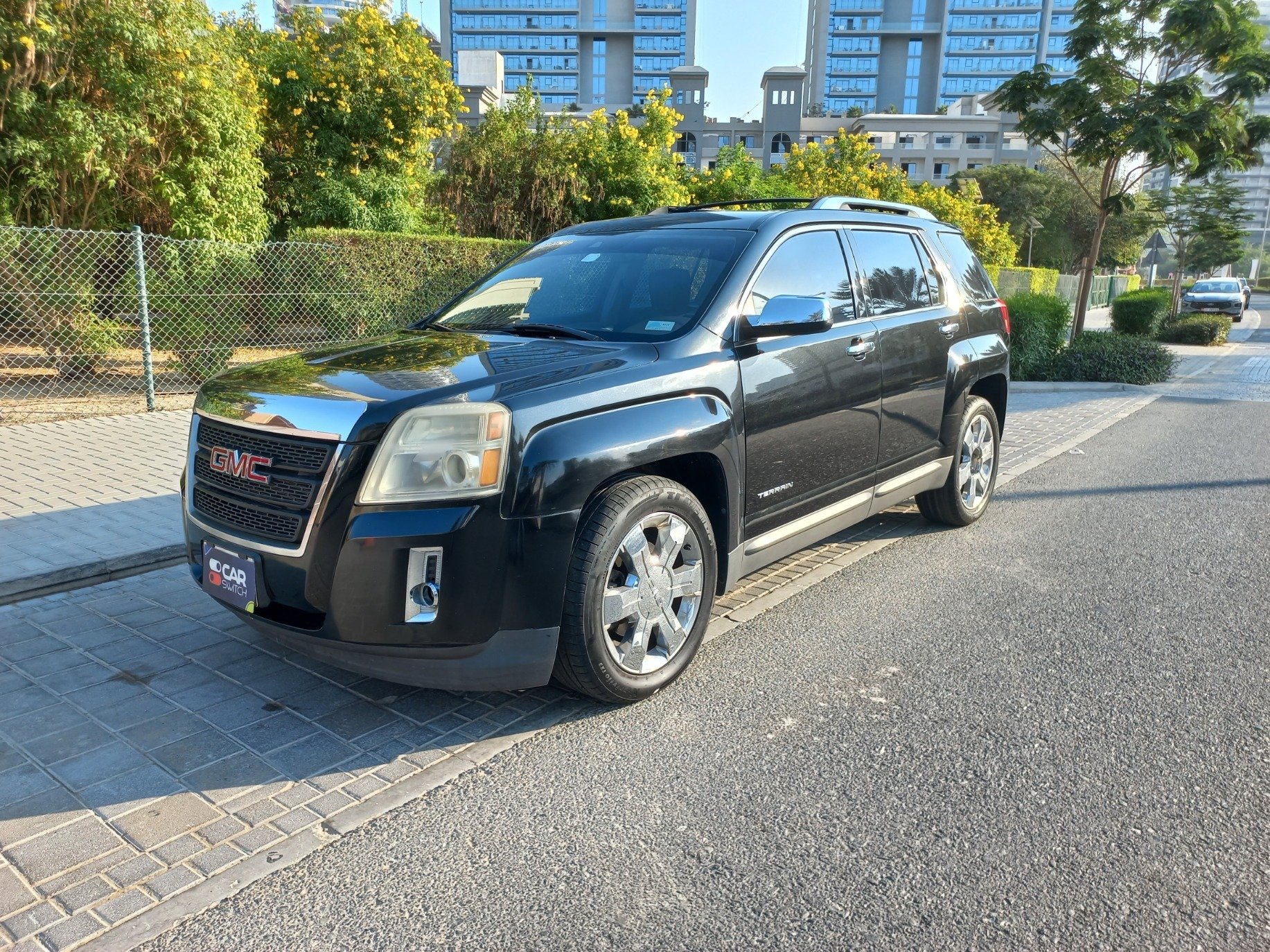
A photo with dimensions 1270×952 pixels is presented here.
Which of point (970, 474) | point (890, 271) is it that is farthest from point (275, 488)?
point (970, 474)

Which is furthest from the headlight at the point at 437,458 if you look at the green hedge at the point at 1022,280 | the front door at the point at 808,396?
the green hedge at the point at 1022,280

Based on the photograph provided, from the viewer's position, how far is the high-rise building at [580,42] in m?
116

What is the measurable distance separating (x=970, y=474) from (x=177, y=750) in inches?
189

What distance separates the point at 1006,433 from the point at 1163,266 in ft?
330

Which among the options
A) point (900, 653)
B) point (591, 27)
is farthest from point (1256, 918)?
point (591, 27)

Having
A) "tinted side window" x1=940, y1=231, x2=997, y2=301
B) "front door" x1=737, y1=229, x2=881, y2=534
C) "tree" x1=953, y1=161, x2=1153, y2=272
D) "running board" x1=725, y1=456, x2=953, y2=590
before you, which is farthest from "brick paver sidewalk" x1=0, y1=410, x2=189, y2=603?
"tree" x1=953, y1=161, x2=1153, y2=272

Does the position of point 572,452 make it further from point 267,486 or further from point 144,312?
point 144,312

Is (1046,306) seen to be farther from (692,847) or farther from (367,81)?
(692,847)

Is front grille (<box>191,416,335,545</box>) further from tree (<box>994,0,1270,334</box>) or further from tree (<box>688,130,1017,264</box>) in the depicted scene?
tree (<box>688,130,1017,264</box>)

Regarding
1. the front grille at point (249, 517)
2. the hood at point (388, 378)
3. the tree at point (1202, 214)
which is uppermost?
the tree at point (1202, 214)

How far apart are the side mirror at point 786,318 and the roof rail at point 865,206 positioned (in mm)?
1049

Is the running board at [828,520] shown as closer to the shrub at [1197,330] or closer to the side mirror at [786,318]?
the side mirror at [786,318]

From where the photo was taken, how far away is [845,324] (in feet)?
15.2

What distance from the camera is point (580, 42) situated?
11900 centimetres
